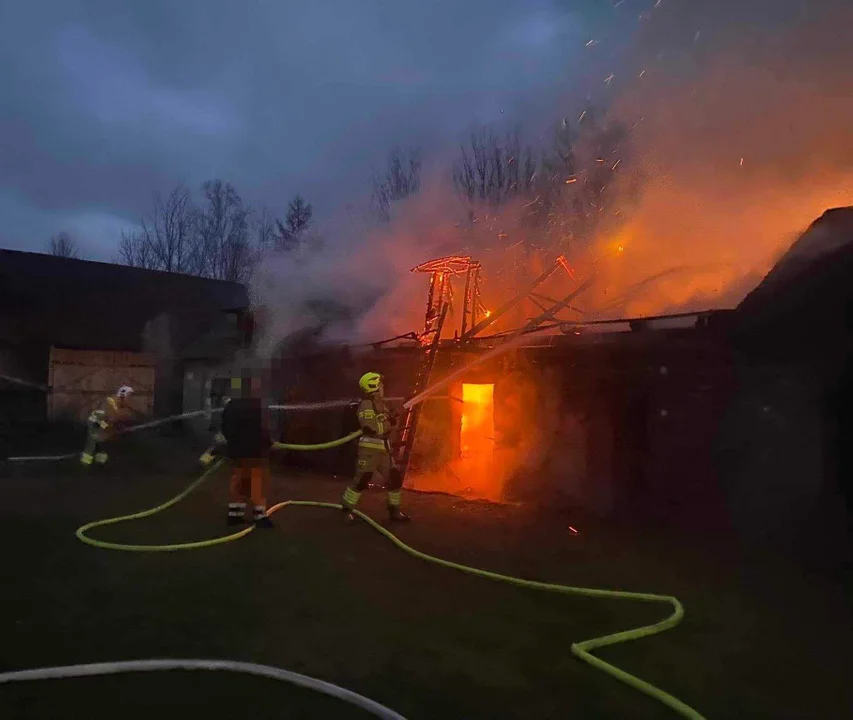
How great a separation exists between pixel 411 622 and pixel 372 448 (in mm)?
3407

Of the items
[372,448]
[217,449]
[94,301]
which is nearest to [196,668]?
[372,448]

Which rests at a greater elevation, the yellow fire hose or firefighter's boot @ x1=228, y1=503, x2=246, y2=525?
firefighter's boot @ x1=228, y1=503, x2=246, y2=525

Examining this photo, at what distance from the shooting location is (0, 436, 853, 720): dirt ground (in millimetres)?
3344

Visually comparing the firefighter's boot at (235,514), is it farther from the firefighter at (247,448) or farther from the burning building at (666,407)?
the burning building at (666,407)

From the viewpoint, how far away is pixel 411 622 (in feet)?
14.7

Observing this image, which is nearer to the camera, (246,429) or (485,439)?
(246,429)

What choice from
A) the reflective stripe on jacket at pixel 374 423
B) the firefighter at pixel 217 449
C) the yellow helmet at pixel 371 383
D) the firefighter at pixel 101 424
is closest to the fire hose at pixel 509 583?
the reflective stripe on jacket at pixel 374 423

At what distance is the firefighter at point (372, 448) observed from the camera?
304 inches

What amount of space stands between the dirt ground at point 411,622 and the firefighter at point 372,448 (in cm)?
48

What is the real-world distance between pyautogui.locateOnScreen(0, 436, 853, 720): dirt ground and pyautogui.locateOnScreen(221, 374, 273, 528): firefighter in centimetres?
38

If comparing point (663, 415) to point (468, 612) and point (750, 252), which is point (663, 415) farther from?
point (468, 612)

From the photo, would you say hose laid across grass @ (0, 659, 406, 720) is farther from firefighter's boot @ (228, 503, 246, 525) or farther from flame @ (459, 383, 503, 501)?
flame @ (459, 383, 503, 501)

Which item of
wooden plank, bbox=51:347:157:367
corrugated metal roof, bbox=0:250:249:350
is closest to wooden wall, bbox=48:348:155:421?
wooden plank, bbox=51:347:157:367

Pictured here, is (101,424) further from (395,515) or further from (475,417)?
(395,515)
